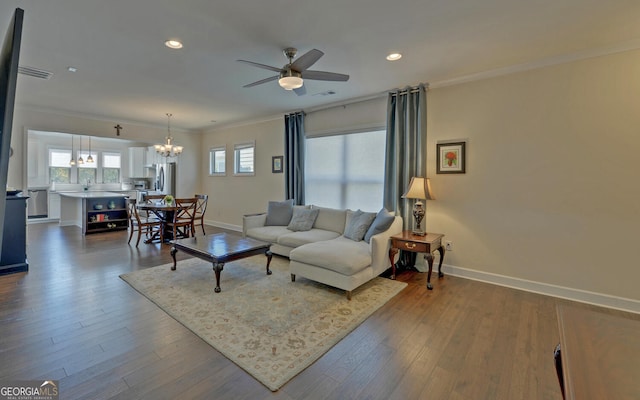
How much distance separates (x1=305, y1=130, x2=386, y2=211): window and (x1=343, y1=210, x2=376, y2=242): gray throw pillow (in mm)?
741

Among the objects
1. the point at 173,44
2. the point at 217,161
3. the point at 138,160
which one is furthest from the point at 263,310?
the point at 138,160

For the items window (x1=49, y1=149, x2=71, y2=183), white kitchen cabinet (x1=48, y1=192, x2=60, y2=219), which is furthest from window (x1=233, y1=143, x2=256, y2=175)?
window (x1=49, y1=149, x2=71, y2=183)

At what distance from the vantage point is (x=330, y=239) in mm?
4332

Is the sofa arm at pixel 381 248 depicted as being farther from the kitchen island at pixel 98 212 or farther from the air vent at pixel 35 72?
the kitchen island at pixel 98 212

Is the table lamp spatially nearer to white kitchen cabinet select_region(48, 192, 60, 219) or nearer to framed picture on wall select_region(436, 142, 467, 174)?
framed picture on wall select_region(436, 142, 467, 174)

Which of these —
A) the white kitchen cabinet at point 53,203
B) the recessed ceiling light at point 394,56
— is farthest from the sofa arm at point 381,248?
the white kitchen cabinet at point 53,203

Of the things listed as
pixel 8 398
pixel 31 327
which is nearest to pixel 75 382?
pixel 8 398

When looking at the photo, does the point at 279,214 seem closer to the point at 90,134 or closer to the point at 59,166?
the point at 90,134

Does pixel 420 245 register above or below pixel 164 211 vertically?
below

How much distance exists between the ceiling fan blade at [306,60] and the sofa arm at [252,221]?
2.91 m

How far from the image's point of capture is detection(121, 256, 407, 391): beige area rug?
217cm

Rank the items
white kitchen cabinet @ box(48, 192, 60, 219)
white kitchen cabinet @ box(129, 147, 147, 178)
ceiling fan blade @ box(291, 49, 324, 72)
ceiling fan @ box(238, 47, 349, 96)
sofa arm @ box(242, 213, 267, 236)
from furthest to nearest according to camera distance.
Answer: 1. white kitchen cabinet @ box(129, 147, 147, 178)
2. white kitchen cabinet @ box(48, 192, 60, 219)
3. sofa arm @ box(242, 213, 267, 236)
4. ceiling fan @ box(238, 47, 349, 96)
5. ceiling fan blade @ box(291, 49, 324, 72)

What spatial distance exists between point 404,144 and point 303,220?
2.05m

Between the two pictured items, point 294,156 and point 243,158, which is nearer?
point 294,156
